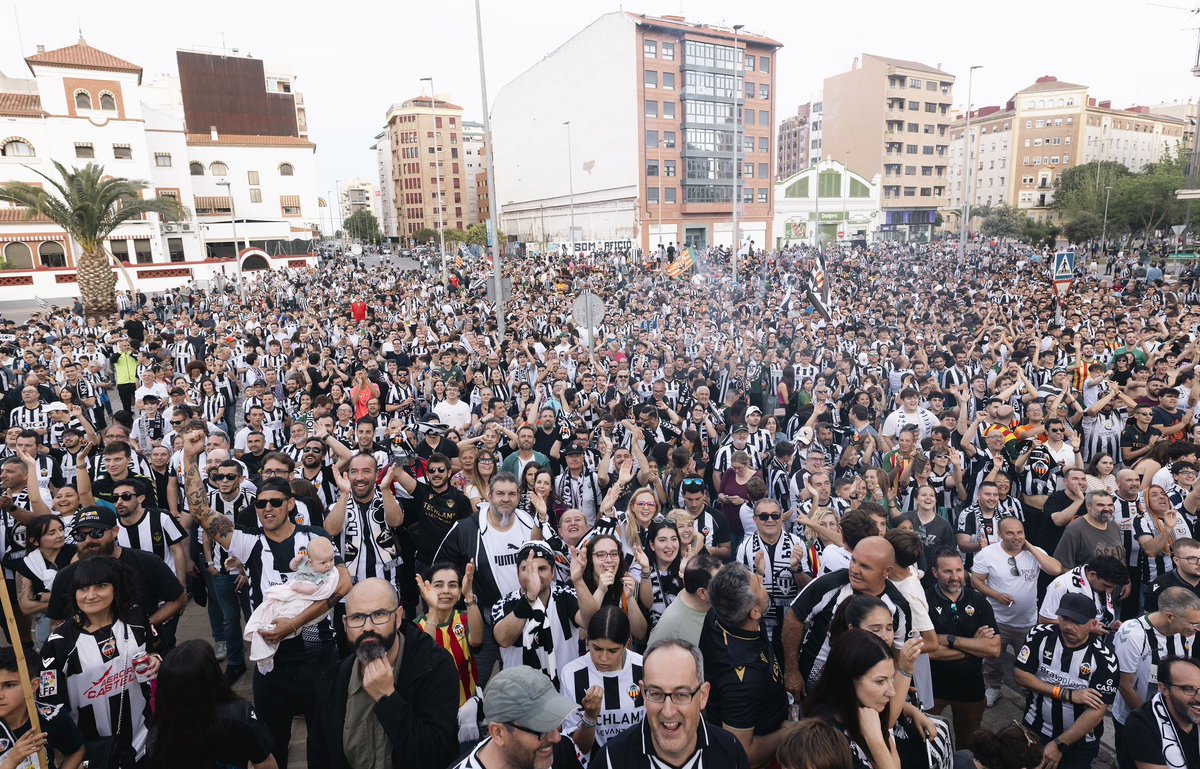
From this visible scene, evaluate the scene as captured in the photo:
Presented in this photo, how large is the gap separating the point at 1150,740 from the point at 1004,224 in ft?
223

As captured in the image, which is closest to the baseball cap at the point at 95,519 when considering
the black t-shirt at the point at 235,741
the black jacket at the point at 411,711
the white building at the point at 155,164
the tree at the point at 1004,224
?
the black t-shirt at the point at 235,741

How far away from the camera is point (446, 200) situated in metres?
107

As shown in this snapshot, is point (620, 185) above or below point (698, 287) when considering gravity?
above

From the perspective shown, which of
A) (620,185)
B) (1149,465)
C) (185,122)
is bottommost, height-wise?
(1149,465)

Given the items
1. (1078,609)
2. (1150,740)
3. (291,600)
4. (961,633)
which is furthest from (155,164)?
(1150,740)

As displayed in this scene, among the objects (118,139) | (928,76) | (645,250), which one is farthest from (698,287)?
(928,76)

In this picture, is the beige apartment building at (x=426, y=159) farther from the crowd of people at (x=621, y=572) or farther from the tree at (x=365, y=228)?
the crowd of people at (x=621, y=572)

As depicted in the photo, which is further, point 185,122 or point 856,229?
point 856,229

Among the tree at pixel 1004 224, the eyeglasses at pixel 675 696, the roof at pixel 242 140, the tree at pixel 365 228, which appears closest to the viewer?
the eyeglasses at pixel 675 696

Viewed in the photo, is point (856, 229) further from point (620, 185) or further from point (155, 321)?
point (155, 321)

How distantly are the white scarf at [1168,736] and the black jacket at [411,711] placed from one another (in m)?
3.23

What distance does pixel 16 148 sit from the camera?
4441cm

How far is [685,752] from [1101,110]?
109 m

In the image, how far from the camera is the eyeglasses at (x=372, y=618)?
293 cm
